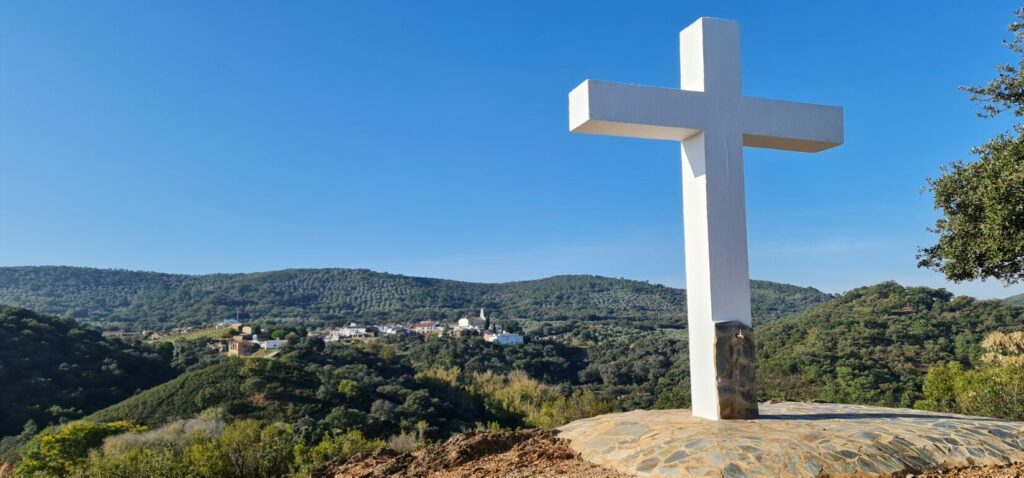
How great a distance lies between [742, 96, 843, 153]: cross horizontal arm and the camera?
7.78m

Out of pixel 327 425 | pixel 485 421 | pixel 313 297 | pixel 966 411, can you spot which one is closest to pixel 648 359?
pixel 485 421

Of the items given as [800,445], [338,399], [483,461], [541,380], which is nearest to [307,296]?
[541,380]

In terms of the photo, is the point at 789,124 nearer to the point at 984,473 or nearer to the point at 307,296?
the point at 984,473

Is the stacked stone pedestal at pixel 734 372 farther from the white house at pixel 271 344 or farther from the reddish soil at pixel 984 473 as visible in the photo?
the white house at pixel 271 344

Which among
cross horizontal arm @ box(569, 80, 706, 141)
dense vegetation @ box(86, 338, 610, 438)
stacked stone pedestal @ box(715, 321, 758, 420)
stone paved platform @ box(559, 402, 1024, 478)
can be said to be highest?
cross horizontal arm @ box(569, 80, 706, 141)

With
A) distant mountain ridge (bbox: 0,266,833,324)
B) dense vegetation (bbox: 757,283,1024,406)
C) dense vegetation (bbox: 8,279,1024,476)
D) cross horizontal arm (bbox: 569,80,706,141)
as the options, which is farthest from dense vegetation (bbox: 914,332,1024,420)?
distant mountain ridge (bbox: 0,266,833,324)

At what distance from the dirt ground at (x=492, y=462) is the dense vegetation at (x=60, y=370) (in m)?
29.6

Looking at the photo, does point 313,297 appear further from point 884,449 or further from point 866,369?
point 884,449

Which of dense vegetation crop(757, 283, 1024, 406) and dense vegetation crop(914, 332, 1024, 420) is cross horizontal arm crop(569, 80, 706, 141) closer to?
dense vegetation crop(914, 332, 1024, 420)

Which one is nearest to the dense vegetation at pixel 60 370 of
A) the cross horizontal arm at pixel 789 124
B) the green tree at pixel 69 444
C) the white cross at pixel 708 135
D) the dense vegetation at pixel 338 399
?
the dense vegetation at pixel 338 399

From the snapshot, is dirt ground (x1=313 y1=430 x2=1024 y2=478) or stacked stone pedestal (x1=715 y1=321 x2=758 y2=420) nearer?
dirt ground (x1=313 y1=430 x2=1024 y2=478)

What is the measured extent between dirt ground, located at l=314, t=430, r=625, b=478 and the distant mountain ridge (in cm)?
6874

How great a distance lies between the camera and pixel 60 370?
121ft

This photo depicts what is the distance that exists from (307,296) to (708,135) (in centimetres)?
9827
